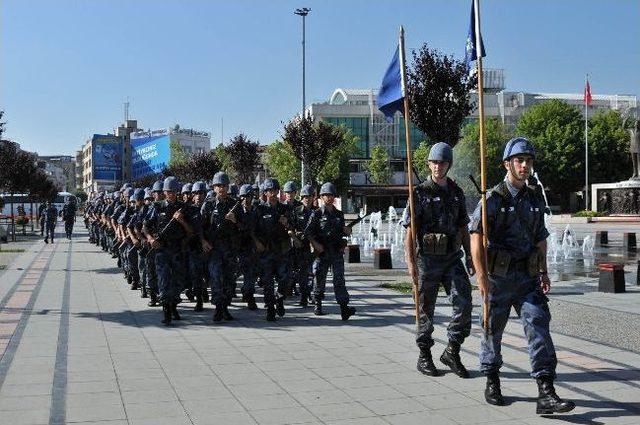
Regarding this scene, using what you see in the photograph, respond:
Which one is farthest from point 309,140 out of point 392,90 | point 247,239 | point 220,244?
point 392,90

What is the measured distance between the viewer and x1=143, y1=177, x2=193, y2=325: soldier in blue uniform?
10422 millimetres

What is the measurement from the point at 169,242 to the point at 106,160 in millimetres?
111961

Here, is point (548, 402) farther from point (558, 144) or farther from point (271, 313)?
point (558, 144)

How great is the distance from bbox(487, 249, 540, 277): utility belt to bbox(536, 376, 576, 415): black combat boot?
84 centimetres

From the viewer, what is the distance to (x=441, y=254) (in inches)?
281

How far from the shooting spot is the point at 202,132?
525ft

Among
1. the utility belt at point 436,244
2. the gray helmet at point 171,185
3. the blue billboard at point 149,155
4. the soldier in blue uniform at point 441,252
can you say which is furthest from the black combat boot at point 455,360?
the blue billboard at point 149,155

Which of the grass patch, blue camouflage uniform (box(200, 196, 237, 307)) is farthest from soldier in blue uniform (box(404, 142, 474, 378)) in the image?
the grass patch

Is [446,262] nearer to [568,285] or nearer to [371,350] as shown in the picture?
[371,350]

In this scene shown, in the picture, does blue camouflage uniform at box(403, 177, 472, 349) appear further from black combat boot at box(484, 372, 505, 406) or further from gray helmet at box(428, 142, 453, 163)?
black combat boot at box(484, 372, 505, 406)

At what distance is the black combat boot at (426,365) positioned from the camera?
718 cm

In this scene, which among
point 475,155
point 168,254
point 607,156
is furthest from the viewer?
point 607,156

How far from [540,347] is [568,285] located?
391 inches

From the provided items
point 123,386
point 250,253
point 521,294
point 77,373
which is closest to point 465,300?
point 521,294
